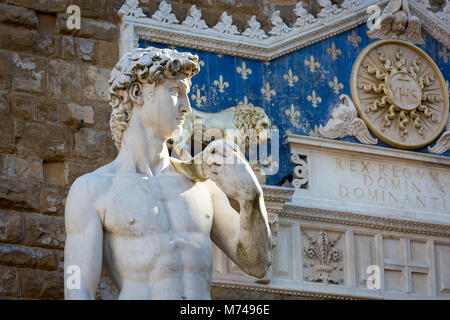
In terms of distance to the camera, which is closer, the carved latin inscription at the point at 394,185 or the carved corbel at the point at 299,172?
the carved corbel at the point at 299,172

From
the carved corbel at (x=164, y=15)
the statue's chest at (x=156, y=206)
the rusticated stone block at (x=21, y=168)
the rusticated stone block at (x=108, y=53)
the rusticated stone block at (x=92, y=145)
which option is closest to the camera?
the statue's chest at (x=156, y=206)

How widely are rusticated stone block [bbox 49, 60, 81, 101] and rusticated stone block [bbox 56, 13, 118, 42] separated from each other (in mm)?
241

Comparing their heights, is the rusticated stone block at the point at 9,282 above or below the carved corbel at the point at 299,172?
below

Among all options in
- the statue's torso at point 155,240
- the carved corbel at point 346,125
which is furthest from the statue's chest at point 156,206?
the carved corbel at point 346,125

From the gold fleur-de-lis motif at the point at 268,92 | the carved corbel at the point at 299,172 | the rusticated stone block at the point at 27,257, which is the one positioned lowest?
the rusticated stone block at the point at 27,257

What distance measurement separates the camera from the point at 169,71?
6855mm

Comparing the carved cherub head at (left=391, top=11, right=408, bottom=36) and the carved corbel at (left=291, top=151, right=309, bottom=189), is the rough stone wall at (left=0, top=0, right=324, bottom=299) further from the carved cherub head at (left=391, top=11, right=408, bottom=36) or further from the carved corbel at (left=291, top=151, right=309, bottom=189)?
the carved cherub head at (left=391, top=11, right=408, bottom=36)

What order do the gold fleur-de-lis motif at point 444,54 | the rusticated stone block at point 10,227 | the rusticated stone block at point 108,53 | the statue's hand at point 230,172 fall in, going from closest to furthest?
the statue's hand at point 230,172 → the rusticated stone block at point 10,227 → the rusticated stone block at point 108,53 → the gold fleur-de-lis motif at point 444,54

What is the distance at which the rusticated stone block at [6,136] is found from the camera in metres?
9.02

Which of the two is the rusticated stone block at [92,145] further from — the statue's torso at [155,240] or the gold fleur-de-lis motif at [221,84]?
the statue's torso at [155,240]

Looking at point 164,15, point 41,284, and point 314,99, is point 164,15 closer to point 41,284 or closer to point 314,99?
point 314,99

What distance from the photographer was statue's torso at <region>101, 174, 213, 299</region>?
651cm

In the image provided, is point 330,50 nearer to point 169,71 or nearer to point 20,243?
point 20,243

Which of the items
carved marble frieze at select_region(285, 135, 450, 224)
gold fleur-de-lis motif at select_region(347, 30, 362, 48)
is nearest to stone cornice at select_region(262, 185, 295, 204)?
carved marble frieze at select_region(285, 135, 450, 224)
